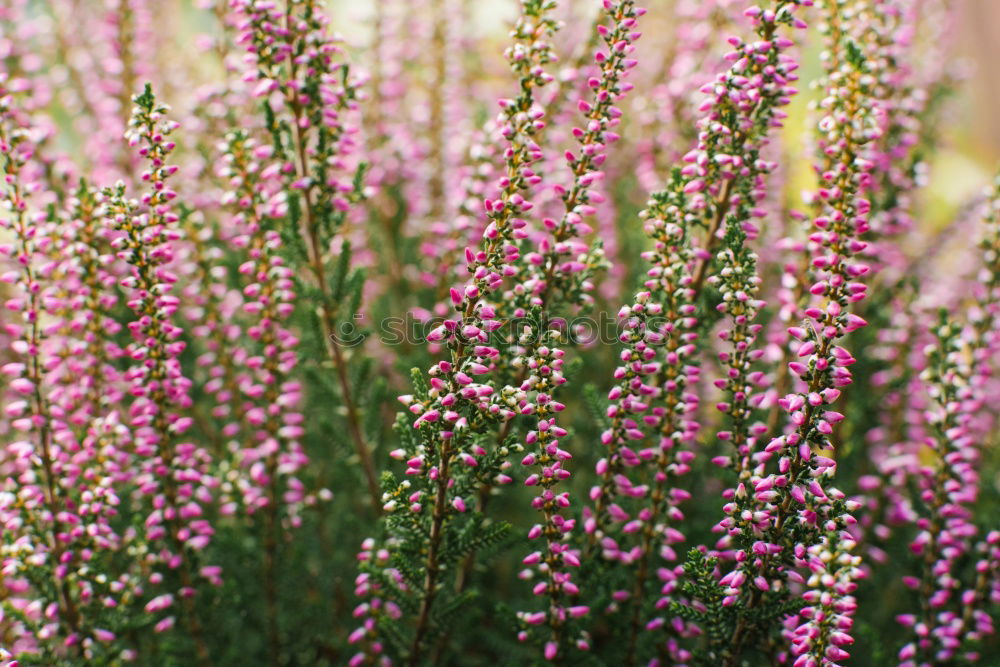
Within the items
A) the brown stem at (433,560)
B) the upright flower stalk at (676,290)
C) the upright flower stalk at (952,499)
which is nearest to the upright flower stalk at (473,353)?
the brown stem at (433,560)

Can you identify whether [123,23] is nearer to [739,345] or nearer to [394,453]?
[394,453]

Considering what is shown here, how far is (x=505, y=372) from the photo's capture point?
214 cm

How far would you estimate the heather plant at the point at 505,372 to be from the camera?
1.82 m

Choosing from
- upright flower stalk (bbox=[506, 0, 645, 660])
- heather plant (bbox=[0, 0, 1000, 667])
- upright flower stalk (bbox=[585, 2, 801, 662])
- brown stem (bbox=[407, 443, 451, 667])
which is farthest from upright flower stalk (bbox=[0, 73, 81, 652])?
upright flower stalk (bbox=[585, 2, 801, 662])

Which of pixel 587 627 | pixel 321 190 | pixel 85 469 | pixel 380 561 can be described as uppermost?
pixel 321 190

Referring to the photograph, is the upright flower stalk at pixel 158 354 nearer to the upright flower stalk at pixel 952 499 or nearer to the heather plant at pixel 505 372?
the heather plant at pixel 505 372

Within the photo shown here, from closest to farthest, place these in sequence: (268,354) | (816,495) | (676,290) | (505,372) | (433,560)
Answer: (816,495) < (676,290) < (433,560) < (505,372) < (268,354)

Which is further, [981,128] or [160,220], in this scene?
[981,128]

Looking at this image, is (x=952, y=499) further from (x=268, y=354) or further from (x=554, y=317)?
(x=268, y=354)

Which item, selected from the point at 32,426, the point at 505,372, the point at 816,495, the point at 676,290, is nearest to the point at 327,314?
the point at 505,372

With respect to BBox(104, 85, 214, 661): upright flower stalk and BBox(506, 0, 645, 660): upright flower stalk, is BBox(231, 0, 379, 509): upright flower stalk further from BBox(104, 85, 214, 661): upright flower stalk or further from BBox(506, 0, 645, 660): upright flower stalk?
BBox(506, 0, 645, 660): upright flower stalk

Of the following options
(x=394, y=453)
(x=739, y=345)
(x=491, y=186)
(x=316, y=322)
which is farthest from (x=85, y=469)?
(x=739, y=345)

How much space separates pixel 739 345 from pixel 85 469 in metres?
1.91

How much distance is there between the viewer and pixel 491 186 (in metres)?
2.65
